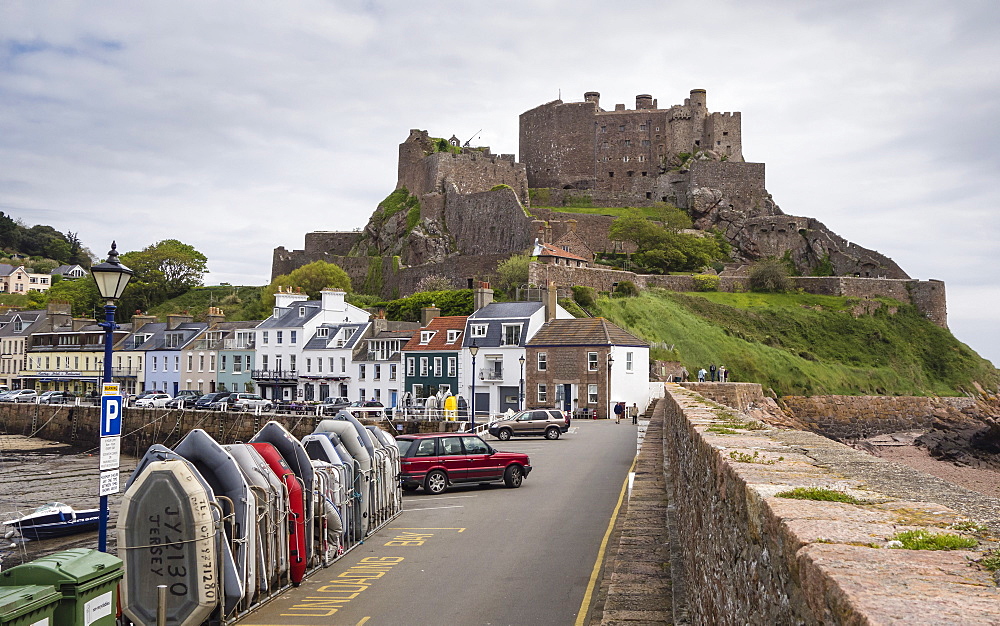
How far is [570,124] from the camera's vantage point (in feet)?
319

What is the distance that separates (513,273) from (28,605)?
2186 inches

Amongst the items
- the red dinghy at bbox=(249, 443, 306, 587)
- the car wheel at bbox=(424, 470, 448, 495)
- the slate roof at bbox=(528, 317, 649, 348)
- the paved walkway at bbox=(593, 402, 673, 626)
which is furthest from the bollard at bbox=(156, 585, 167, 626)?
the slate roof at bbox=(528, 317, 649, 348)

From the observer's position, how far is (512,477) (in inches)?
878

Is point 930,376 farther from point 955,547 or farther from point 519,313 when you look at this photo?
point 955,547

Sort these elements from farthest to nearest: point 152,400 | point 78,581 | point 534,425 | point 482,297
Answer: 1. point 152,400
2. point 482,297
3. point 534,425
4. point 78,581

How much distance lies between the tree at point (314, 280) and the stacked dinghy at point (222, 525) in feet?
210

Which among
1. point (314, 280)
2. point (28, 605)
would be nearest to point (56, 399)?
point (314, 280)

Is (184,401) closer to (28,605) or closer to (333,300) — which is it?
(333,300)

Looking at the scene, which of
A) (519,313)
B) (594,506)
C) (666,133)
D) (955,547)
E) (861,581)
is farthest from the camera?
(666,133)

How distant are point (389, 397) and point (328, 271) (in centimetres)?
2820

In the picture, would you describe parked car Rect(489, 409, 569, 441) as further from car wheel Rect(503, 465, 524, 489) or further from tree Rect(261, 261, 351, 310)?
tree Rect(261, 261, 351, 310)

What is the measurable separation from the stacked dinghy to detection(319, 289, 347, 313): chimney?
47068 millimetres

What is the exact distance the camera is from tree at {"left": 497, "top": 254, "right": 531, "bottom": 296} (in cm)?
6169

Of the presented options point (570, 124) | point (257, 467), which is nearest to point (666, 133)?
point (570, 124)
